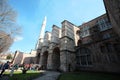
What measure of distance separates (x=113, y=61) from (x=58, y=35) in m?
15.6

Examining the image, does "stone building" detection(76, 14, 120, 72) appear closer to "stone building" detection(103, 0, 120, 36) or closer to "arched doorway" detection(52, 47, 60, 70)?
"arched doorway" detection(52, 47, 60, 70)

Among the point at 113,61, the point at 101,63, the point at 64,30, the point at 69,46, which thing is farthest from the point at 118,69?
the point at 64,30

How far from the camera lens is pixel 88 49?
51.9ft

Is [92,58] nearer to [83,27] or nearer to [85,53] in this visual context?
[85,53]

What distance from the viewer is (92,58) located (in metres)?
14.6

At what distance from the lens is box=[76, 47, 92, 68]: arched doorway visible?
1553 cm

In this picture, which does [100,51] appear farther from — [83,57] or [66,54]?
[66,54]

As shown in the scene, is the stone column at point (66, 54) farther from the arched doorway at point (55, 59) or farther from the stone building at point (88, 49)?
the arched doorway at point (55, 59)

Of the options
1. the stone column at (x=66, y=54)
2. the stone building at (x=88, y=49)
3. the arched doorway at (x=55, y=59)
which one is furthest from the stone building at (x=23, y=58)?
the stone column at (x=66, y=54)

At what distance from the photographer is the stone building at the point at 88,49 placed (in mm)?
12227

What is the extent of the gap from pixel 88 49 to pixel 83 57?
215cm

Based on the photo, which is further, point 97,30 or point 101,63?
point 97,30

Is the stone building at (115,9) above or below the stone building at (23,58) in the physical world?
above

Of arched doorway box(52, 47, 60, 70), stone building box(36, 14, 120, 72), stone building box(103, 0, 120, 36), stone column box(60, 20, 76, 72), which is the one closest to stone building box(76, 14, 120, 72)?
stone building box(36, 14, 120, 72)
